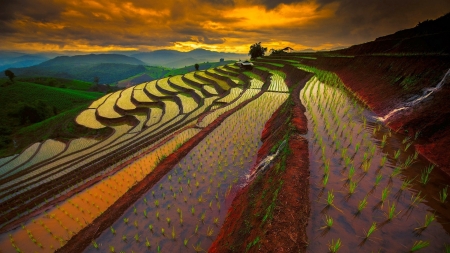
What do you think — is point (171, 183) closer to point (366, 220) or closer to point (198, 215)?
point (198, 215)

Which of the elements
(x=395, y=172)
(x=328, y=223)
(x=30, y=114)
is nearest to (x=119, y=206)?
(x=328, y=223)

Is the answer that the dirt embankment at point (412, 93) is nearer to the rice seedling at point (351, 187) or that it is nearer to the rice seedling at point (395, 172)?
the rice seedling at point (395, 172)

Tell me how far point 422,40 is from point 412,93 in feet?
17.6

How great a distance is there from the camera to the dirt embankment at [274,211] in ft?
8.80

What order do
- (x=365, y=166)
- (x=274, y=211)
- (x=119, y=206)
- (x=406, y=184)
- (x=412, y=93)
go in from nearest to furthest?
(x=274, y=211), (x=406, y=184), (x=365, y=166), (x=119, y=206), (x=412, y=93)

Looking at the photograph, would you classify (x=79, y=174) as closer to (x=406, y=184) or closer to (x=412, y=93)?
(x=406, y=184)

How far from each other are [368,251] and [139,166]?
758 cm

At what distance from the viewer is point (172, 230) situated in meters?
4.11

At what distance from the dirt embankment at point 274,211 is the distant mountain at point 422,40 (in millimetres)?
7645

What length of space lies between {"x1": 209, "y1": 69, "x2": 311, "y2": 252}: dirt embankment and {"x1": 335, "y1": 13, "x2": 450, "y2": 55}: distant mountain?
25.1 feet

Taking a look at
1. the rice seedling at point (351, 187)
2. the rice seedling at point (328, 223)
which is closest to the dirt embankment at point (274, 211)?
the rice seedling at point (328, 223)

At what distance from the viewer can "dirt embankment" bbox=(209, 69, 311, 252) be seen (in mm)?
2682

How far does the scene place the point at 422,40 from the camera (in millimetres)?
9094

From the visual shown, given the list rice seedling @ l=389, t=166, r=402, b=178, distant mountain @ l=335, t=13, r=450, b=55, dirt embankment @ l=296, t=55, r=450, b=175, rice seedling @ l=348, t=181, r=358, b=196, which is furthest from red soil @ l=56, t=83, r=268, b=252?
distant mountain @ l=335, t=13, r=450, b=55
